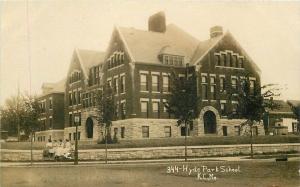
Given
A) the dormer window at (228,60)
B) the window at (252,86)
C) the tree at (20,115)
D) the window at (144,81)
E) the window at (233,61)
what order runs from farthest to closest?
1. the window at (144,81)
2. the window at (233,61)
3. the dormer window at (228,60)
4. the window at (252,86)
5. the tree at (20,115)

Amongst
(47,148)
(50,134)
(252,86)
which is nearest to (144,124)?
(252,86)

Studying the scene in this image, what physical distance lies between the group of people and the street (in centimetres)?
223

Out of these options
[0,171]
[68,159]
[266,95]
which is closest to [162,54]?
[266,95]

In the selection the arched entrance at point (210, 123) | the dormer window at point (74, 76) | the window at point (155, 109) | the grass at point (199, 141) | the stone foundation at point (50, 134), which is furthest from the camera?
the arched entrance at point (210, 123)

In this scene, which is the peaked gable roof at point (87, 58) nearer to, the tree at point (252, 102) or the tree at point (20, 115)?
the tree at point (20, 115)

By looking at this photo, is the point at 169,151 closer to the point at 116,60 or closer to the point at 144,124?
the point at 144,124

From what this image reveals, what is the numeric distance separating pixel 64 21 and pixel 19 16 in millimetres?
1455

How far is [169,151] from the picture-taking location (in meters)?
25.0

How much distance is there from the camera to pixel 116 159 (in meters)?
23.9

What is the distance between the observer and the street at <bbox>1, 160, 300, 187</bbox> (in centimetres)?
1530

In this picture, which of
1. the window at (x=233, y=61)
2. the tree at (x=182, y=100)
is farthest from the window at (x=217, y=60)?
the tree at (x=182, y=100)

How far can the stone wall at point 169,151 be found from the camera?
2323 cm

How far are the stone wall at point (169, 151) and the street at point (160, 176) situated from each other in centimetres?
308

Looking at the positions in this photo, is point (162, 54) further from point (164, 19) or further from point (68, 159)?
point (164, 19)
